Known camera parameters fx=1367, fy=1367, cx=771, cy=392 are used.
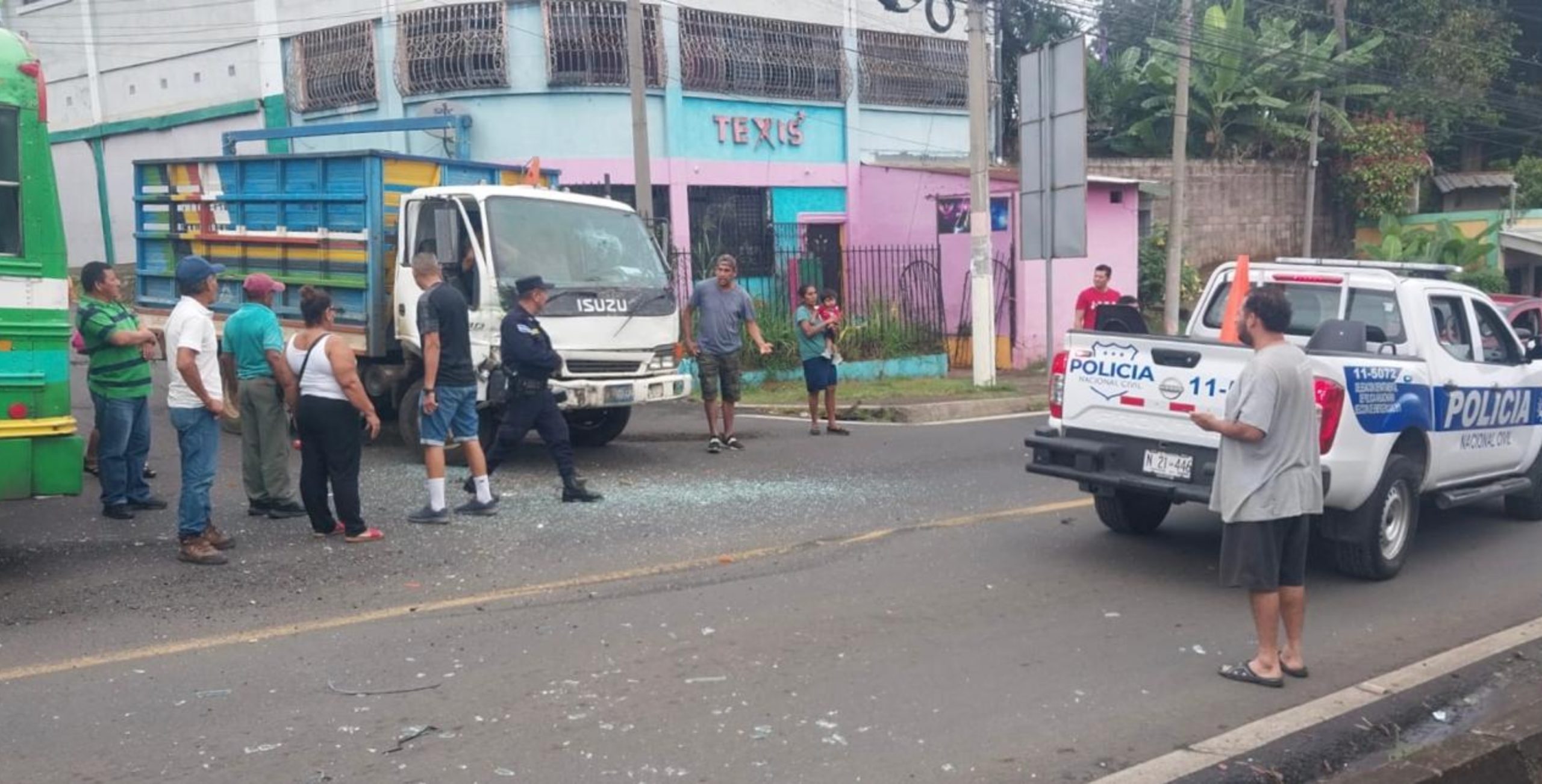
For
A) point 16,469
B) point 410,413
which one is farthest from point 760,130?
point 16,469

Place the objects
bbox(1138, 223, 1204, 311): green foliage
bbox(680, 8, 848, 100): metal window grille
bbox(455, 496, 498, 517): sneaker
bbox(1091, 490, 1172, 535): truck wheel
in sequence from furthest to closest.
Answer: bbox(1138, 223, 1204, 311): green foliage → bbox(680, 8, 848, 100): metal window grille → bbox(455, 496, 498, 517): sneaker → bbox(1091, 490, 1172, 535): truck wheel

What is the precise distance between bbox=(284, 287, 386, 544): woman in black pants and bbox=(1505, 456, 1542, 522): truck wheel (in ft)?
25.8

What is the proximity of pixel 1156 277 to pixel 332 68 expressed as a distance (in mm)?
15557

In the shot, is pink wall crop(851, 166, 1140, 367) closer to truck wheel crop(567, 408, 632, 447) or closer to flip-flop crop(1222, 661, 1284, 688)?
truck wheel crop(567, 408, 632, 447)

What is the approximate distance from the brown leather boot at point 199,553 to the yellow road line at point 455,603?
139 cm

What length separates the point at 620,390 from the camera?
10766 millimetres

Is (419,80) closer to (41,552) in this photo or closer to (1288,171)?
(41,552)

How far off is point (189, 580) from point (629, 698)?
3215mm

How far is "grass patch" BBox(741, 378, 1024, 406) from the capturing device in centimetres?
1598

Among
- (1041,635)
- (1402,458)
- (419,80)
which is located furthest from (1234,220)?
(1041,635)

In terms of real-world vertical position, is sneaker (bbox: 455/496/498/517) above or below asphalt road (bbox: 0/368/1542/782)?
above

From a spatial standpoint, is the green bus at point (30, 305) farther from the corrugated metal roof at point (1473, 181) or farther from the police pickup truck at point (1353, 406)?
the corrugated metal roof at point (1473, 181)

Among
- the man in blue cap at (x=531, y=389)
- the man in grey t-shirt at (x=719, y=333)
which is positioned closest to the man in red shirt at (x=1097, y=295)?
the man in grey t-shirt at (x=719, y=333)

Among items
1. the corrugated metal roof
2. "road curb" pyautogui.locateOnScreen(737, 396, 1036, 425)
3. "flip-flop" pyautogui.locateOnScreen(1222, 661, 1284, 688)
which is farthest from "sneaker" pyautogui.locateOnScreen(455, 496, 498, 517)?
the corrugated metal roof
